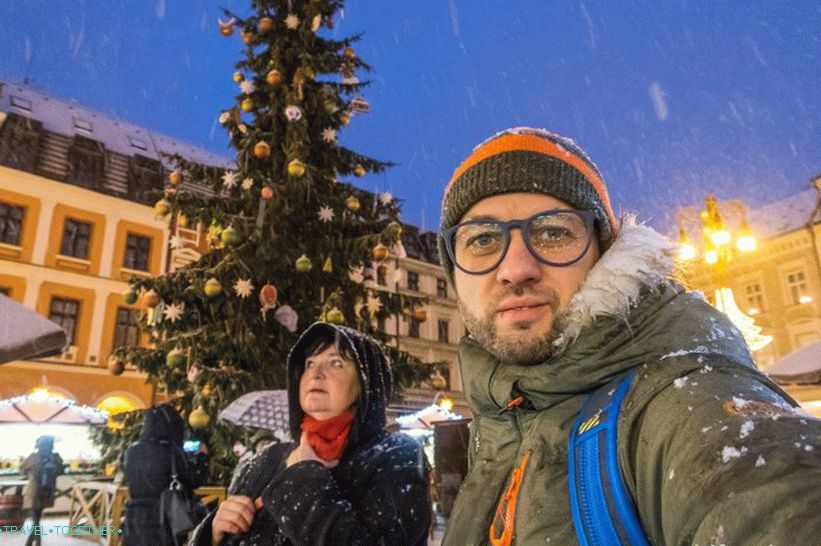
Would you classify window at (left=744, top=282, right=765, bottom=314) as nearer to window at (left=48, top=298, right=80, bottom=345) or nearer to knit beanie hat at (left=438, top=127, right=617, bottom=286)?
knit beanie hat at (left=438, top=127, right=617, bottom=286)

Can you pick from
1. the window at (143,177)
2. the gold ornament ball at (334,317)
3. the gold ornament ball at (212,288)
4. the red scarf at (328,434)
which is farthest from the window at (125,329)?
the red scarf at (328,434)

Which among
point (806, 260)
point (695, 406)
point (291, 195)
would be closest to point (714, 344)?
point (695, 406)

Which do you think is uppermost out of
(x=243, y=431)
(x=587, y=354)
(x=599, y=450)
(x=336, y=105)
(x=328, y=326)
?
(x=336, y=105)

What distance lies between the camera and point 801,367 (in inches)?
253

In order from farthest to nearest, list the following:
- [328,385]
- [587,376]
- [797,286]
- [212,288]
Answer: [797,286] < [212,288] < [328,385] < [587,376]

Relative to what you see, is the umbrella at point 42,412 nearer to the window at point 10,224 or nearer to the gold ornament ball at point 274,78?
the gold ornament ball at point 274,78

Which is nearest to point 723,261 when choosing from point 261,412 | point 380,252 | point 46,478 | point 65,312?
point 380,252

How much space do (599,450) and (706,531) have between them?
216mm

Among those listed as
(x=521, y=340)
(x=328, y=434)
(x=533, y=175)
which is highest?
(x=533, y=175)

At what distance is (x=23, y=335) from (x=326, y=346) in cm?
297

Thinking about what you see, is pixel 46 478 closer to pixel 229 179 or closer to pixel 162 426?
pixel 229 179

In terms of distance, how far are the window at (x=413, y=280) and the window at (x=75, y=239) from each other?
16.8 metres

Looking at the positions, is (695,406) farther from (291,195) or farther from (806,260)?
(806,260)

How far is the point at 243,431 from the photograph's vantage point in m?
7.20
